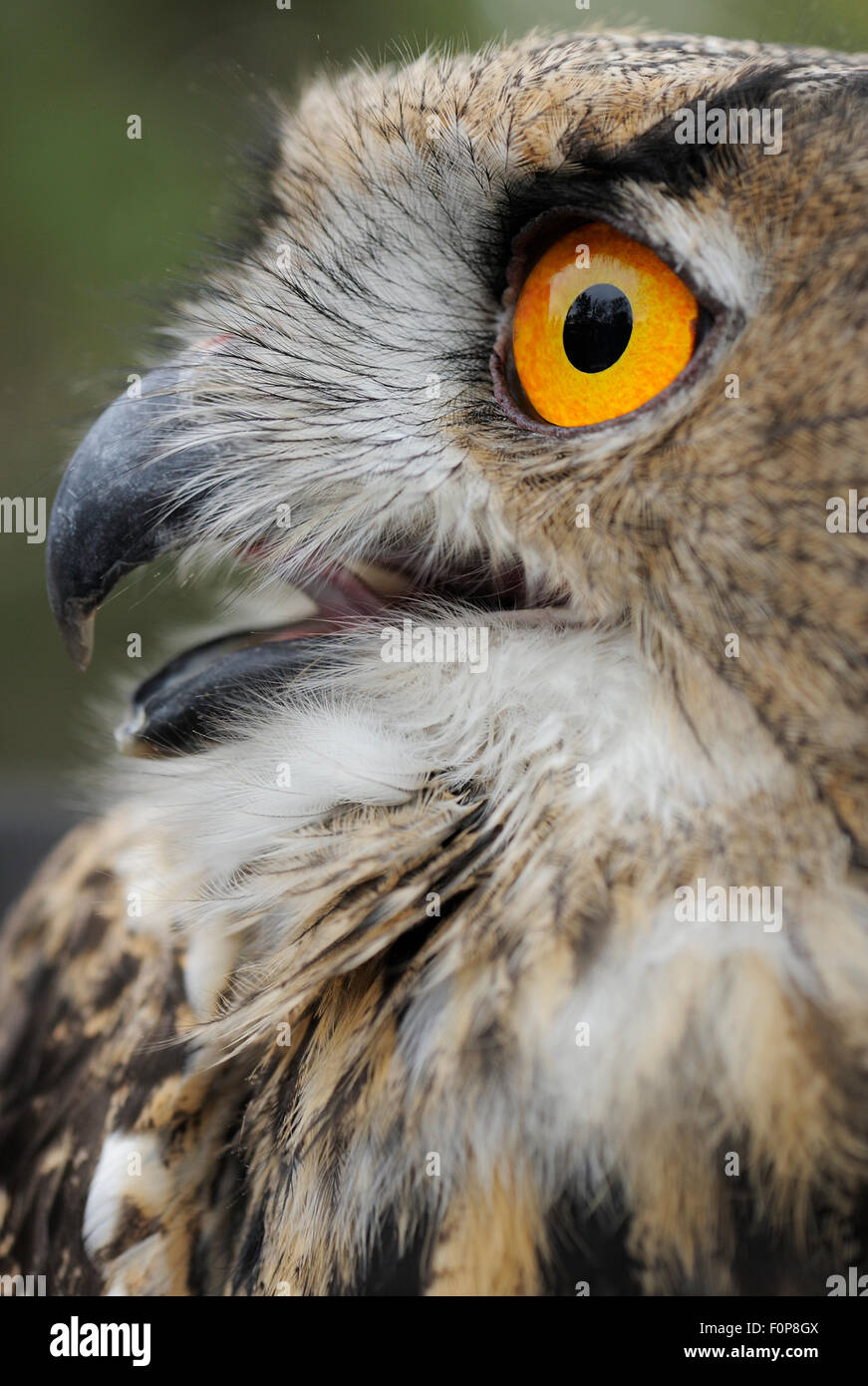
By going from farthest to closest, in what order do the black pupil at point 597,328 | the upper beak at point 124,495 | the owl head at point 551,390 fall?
the upper beak at point 124,495 → the black pupil at point 597,328 → the owl head at point 551,390

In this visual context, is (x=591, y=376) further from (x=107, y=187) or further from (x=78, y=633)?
(x=107, y=187)

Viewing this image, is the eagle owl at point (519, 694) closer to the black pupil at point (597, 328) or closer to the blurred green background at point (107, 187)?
the black pupil at point (597, 328)

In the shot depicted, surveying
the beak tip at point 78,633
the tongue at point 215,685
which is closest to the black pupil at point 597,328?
the tongue at point 215,685

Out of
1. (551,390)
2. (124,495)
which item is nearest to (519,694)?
(551,390)
